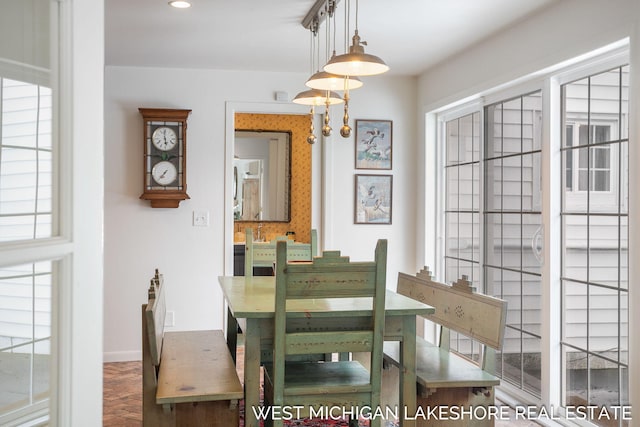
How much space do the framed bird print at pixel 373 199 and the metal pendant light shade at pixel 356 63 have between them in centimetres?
289

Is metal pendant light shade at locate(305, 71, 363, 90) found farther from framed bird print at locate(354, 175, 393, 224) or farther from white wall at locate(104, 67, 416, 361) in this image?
framed bird print at locate(354, 175, 393, 224)

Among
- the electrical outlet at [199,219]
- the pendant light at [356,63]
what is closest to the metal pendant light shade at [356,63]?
the pendant light at [356,63]

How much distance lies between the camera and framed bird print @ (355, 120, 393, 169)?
559cm

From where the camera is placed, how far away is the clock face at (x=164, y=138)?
5.21 metres

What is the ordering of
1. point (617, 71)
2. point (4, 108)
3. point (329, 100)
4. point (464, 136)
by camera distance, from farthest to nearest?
point (464, 136) < point (329, 100) < point (617, 71) < point (4, 108)

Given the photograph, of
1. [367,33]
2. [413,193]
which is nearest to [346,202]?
[413,193]

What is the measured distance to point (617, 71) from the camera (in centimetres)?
325

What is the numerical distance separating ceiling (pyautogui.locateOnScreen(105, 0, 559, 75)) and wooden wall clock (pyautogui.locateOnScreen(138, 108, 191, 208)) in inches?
17.8

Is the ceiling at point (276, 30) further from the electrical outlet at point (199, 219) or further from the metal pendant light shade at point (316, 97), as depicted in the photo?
the electrical outlet at point (199, 219)

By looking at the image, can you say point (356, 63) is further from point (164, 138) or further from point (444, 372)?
point (164, 138)

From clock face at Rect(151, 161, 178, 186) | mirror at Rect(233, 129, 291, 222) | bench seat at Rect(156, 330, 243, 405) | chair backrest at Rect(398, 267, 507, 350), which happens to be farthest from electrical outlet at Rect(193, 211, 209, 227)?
chair backrest at Rect(398, 267, 507, 350)

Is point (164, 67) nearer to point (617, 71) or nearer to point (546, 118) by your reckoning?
point (546, 118)

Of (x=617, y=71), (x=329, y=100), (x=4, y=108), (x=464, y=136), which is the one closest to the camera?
(x=4, y=108)

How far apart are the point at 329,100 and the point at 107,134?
2526 mm
